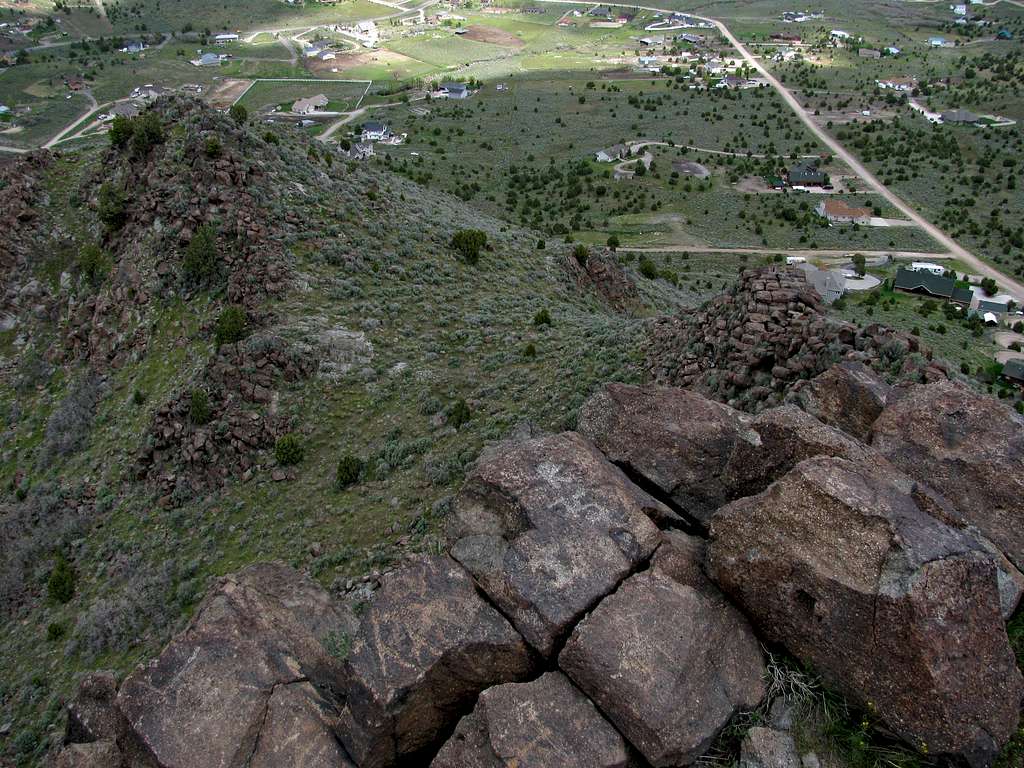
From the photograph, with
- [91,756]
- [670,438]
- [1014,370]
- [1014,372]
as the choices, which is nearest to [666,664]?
[670,438]

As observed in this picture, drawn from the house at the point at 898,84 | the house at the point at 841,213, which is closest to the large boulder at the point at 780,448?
the house at the point at 841,213

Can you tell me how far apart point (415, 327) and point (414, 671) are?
26.3 m

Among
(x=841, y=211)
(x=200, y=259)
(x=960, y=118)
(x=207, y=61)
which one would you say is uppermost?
(x=207, y=61)

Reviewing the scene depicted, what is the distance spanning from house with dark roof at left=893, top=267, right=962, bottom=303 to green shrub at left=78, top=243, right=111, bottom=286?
3178 inches

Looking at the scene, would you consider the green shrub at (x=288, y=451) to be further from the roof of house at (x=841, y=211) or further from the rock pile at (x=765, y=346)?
the roof of house at (x=841, y=211)

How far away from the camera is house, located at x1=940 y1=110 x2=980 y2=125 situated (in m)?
138

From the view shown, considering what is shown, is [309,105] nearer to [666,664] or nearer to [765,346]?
[765,346]

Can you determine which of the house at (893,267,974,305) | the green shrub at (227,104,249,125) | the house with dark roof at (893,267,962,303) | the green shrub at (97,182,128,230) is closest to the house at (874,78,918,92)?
the house with dark roof at (893,267,962,303)

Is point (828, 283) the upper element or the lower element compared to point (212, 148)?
lower

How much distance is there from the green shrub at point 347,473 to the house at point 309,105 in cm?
14083

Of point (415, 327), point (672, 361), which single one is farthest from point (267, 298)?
point (672, 361)

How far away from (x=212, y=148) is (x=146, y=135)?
250 inches

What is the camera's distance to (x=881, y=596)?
10586 mm

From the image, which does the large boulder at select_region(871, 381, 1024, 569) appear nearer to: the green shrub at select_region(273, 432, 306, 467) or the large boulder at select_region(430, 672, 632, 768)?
the large boulder at select_region(430, 672, 632, 768)
